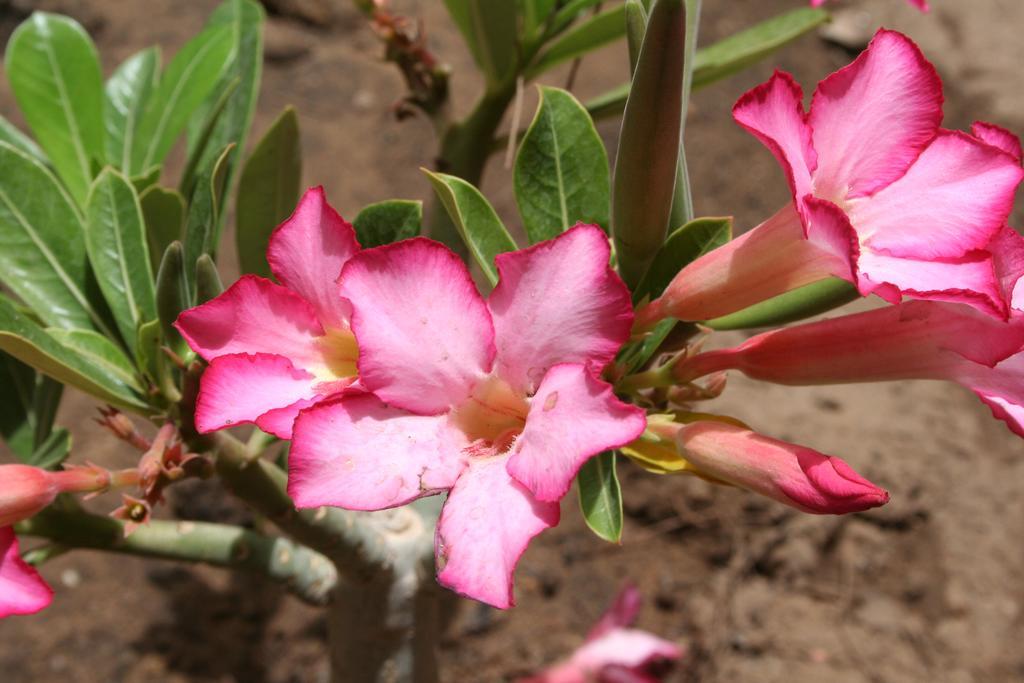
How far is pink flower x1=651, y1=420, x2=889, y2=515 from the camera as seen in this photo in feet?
1.59

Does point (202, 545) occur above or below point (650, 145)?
below

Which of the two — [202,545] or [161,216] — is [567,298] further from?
[202,545]

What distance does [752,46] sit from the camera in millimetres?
1096

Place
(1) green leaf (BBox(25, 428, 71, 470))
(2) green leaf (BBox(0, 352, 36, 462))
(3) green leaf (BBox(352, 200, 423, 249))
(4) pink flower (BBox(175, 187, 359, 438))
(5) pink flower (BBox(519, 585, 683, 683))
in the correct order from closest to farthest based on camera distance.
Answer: (4) pink flower (BBox(175, 187, 359, 438)) < (3) green leaf (BBox(352, 200, 423, 249)) < (1) green leaf (BBox(25, 428, 71, 470)) < (2) green leaf (BBox(0, 352, 36, 462)) < (5) pink flower (BBox(519, 585, 683, 683))

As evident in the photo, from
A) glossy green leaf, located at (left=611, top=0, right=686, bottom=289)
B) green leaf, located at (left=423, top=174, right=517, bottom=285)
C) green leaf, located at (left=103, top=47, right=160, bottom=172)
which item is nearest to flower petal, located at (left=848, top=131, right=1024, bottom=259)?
glossy green leaf, located at (left=611, top=0, right=686, bottom=289)

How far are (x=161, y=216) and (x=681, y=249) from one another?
519 millimetres

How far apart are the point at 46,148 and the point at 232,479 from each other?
1.70 ft

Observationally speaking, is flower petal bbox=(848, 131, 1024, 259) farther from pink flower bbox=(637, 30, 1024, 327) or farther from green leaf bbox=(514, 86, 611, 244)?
green leaf bbox=(514, 86, 611, 244)

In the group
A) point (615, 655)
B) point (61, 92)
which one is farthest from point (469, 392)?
point (615, 655)

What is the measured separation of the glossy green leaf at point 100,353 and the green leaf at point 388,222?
0.25 meters

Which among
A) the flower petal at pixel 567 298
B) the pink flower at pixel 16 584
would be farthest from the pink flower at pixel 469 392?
the pink flower at pixel 16 584

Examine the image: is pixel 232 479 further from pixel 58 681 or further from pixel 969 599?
pixel 969 599

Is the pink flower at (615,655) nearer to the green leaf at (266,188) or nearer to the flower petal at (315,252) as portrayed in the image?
the green leaf at (266,188)

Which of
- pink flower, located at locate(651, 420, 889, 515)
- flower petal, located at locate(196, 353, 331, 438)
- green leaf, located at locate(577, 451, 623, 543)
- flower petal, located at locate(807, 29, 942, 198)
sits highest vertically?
flower petal, located at locate(807, 29, 942, 198)
